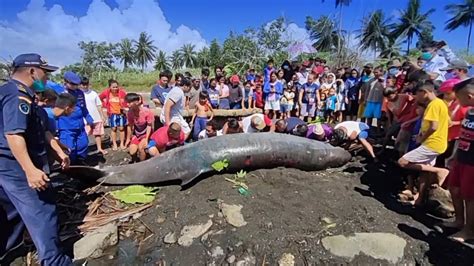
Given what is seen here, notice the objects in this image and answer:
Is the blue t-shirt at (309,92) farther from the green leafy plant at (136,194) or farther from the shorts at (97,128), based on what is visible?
the green leafy plant at (136,194)

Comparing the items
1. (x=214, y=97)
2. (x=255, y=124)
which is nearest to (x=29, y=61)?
(x=255, y=124)

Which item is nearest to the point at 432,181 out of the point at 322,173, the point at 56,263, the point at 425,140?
the point at 425,140

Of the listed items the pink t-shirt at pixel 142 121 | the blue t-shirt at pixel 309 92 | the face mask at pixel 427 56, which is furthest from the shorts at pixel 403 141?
the pink t-shirt at pixel 142 121

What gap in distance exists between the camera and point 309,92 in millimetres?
10508

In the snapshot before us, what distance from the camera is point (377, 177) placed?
6.47m

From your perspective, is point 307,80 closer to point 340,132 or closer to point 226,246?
point 340,132

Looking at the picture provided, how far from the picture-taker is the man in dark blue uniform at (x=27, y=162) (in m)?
3.38

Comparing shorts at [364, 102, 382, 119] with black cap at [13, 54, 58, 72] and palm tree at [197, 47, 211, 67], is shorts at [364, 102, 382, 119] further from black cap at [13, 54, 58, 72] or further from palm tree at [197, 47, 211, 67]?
palm tree at [197, 47, 211, 67]

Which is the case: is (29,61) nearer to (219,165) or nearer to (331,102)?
(219,165)

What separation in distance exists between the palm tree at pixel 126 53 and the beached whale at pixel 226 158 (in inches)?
2956

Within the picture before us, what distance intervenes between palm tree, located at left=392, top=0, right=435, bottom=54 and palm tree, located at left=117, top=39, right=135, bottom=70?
55598 mm

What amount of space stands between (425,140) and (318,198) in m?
1.76

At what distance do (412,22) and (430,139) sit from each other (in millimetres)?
55586

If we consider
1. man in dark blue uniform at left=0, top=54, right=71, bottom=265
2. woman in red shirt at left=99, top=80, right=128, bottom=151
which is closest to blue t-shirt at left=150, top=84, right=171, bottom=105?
woman in red shirt at left=99, top=80, right=128, bottom=151
